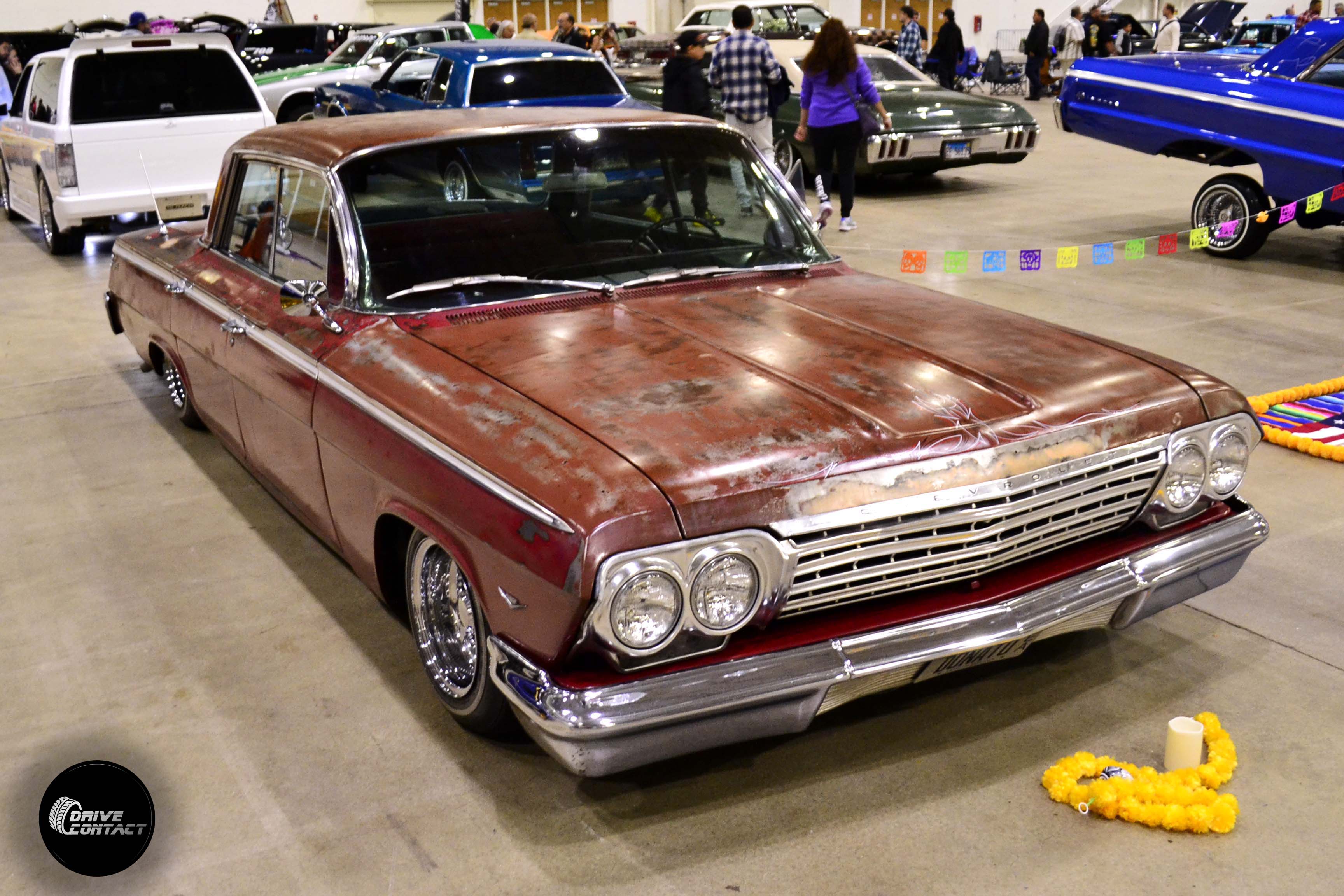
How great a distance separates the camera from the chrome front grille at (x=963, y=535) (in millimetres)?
2643

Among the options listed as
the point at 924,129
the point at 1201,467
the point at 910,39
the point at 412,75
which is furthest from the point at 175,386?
the point at 910,39

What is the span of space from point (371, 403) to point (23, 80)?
9.12 m

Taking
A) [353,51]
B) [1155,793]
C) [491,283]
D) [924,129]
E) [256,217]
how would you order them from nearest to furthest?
1. [1155,793]
2. [491,283]
3. [256,217]
4. [924,129]
5. [353,51]

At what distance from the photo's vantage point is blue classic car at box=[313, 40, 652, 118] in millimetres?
10117

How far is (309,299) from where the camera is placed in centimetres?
364

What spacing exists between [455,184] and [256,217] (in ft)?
3.14

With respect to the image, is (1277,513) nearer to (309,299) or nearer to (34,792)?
(309,299)

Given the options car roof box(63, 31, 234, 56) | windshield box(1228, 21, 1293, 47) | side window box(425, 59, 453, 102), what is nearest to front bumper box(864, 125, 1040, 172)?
side window box(425, 59, 453, 102)

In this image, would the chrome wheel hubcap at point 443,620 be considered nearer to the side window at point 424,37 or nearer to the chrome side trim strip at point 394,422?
the chrome side trim strip at point 394,422

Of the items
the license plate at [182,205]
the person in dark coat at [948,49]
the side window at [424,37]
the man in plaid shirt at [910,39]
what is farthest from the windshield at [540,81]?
the man in plaid shirt at [910,39]

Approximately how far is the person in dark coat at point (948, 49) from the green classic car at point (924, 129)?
25.7ft

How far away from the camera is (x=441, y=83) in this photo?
33.9ft

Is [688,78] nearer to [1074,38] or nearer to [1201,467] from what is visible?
[1201,467]

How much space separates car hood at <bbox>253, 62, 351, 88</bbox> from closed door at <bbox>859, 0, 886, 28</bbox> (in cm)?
2190
